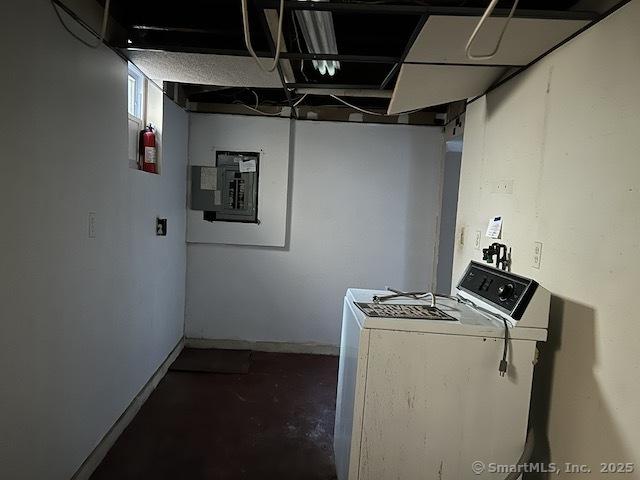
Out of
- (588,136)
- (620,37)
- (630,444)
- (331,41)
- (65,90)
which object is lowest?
(630,444)

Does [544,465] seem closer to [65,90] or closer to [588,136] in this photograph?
[588,136]

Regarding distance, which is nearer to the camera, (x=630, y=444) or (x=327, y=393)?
(x=630, y=444)

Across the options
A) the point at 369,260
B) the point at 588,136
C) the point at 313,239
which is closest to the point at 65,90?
the point at 588,136

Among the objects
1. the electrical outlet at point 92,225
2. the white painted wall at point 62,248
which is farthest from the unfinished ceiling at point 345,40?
the electrical outlet at point 92,225

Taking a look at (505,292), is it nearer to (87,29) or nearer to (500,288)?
(500,288)

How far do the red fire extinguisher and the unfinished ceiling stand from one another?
0.36m

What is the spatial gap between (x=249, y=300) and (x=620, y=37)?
10.1ft

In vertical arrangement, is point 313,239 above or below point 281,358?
above

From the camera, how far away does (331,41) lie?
76.9 inches

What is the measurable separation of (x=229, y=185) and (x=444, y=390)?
2596mm

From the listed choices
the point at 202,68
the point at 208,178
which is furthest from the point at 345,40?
the point at 208,178

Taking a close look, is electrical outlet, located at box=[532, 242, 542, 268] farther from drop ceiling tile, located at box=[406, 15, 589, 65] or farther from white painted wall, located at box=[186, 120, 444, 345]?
white painted wall, located at box=[186, 120, 444, 345]

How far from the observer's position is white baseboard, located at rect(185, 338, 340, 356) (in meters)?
3.62

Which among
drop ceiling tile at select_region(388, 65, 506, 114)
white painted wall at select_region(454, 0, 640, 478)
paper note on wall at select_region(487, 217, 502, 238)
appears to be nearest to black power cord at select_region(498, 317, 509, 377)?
white painted wall at select_region(454, 0, 640, 478)
